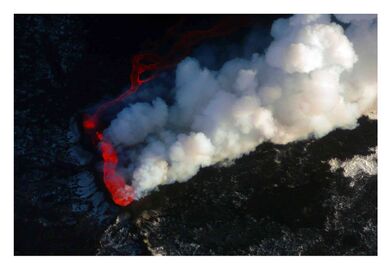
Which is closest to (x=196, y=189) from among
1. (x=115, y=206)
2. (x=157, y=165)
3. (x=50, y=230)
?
(x=157, y=165)

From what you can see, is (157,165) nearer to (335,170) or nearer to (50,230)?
(50,230)

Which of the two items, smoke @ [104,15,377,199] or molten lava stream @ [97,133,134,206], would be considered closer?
smoke @ [104,15,377,199]

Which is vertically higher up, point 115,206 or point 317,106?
point 317,106

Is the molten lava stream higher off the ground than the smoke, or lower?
lower

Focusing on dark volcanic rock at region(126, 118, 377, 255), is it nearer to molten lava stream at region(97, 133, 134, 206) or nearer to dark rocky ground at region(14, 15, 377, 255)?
dark rocky ground at region(14, 15, 377, 255)

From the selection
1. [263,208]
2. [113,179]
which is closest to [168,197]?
[113,179]

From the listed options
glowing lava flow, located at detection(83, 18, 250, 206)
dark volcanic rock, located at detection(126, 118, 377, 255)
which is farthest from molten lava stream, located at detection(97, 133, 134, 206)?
dark volcanic rock, located at detection(126, 118, 377, 255)

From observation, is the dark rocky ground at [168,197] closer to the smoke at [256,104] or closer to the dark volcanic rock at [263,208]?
the dark volcanic rock at [263,208]
